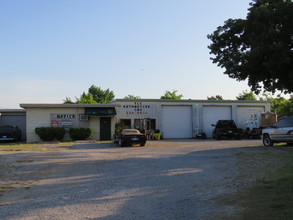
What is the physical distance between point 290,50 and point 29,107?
21.4 meters

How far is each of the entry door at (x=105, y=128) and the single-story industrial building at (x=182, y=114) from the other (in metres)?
1.78

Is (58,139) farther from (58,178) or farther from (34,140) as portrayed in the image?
(58,178)

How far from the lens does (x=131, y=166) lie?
11.3 metres

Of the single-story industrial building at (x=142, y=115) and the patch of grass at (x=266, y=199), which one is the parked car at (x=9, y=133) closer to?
the single-story industrial building at (x=142, y=115)

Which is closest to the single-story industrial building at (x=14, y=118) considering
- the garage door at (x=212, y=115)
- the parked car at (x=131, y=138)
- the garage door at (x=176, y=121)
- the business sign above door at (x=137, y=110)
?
the business sign above door at (x=137, y=110)

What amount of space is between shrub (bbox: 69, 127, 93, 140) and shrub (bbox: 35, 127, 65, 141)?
0.88 m

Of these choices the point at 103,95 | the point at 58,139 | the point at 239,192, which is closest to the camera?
the point at 239,192

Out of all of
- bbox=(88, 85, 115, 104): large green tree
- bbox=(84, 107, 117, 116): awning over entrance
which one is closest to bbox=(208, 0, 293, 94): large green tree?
bbox=(84, 107, 117, 116): awning over entrance

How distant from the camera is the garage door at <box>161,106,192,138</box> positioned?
105 feet

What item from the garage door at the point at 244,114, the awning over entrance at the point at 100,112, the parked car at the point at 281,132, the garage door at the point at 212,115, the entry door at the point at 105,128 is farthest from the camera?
the garage door at the point at 244,114

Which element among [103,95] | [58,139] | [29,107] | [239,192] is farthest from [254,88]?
[103,95]

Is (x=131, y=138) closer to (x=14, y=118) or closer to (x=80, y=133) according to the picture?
(x=80, y=133)

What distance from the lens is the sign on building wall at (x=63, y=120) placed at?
2770cm

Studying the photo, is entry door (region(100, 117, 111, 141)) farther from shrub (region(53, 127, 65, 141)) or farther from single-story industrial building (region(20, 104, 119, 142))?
shrub (region(53, 127, 65, 141))
